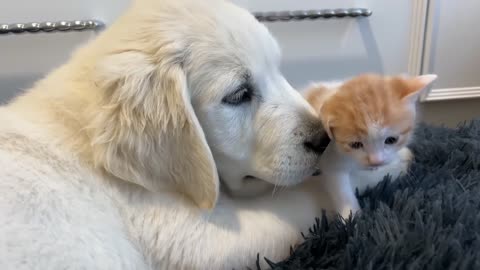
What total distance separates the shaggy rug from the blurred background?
0.80 meters

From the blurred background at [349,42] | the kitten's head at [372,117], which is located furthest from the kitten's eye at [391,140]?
the blurred background at [349,42]

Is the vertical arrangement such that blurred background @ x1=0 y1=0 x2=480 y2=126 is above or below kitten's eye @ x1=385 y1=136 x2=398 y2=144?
below

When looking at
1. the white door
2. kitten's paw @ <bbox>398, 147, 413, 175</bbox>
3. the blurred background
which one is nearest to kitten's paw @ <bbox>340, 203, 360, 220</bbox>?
kitten's paw @ <bbox>398, 147, 413, 175</bbox>

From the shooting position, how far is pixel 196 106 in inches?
41.3

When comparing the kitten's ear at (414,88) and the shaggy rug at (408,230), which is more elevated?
the kitten's ear at (414,88)

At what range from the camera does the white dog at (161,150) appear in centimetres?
99

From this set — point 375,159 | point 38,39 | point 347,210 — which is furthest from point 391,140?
point 38,39

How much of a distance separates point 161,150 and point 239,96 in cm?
19

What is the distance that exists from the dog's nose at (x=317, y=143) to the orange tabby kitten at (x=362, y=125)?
1 centimetres

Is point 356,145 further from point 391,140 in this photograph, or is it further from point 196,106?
point 196,106

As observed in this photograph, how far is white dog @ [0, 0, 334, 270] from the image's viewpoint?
985 millimetres

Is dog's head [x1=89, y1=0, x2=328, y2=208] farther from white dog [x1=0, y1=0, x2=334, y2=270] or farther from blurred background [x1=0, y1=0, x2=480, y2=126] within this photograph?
blurred background [x1=0, y1=0, x2=480, y2=126]

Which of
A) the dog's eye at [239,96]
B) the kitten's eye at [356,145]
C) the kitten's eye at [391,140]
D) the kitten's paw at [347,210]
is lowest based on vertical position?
the kitten's paw at [347,210]

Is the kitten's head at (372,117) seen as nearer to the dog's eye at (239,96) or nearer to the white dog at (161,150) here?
the white dog at (161,150)
